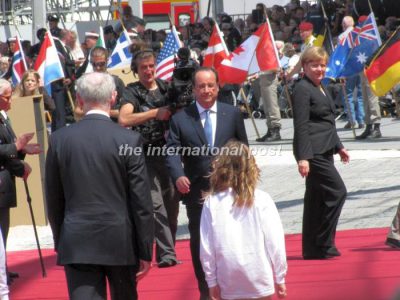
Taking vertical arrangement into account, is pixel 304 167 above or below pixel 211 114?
below

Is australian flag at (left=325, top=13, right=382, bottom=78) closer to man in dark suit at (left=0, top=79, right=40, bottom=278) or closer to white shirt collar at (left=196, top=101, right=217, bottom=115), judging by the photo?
man in dark suit at (left=0, top=79, right=40, bottom=278)

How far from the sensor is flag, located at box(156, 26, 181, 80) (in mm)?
16297

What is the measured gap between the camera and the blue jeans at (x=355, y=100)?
2055 cm

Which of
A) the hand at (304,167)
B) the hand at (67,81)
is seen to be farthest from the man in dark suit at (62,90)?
the hand at (304,167)

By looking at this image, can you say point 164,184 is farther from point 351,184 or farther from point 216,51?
point 216,51

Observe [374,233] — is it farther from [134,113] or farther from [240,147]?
[240,147]

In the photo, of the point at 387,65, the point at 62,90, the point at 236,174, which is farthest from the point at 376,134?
the point at 236,174

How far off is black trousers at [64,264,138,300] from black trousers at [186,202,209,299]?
153 cm

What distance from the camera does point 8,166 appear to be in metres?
9.71

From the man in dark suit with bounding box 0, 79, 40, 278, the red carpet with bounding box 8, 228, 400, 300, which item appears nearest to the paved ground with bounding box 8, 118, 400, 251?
the red carpet with bounding box 8, 228, 400, 300

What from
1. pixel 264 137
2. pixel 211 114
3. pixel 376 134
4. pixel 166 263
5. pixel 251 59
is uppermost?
pixel 211 114

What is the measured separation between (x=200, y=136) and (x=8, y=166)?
6.37 ft

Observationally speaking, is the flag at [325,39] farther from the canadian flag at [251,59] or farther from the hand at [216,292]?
the hand at [216,292]

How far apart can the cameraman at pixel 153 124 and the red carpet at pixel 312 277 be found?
1.10ft
